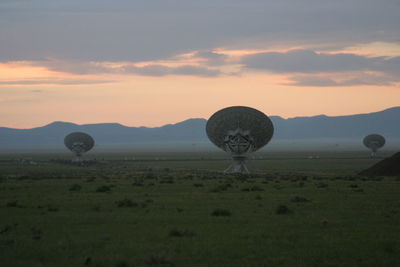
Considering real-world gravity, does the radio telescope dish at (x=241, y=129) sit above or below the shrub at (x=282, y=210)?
above

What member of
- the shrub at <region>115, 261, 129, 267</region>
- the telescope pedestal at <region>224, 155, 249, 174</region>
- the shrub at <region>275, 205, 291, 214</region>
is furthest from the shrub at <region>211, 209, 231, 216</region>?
the telescope pedestal at <region>224, 155, 249, 174</region>

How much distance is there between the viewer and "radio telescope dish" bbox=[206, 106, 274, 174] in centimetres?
7112

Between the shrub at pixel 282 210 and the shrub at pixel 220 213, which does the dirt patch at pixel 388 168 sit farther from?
the shrub at pixel 220 213

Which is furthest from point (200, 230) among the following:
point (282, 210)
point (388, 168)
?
point (388, 168)

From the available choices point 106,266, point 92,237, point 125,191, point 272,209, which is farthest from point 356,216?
point 125,191

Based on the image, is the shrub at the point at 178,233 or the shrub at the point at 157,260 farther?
the shrub at the point at 178,233

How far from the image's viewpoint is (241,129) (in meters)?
71.0

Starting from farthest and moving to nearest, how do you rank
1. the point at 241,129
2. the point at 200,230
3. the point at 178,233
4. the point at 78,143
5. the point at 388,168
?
the point at 78,143 < the point at 241,129 < the point at 388,168 < the point at 200,230 < the point at 178,233

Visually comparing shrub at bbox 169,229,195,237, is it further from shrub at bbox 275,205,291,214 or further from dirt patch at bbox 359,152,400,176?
dirt patch at bbox 359,152,400,176

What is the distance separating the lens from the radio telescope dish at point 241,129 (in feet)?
233

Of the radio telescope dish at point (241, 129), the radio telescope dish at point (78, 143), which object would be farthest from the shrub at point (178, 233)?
the radio telescope dish at point (78, 143)

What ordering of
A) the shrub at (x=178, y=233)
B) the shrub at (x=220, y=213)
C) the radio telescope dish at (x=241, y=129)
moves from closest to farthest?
the shrub at (x=178, y=233), the shrub at (x=220, y=213), the radio telescope dish at (x=241, y=129)

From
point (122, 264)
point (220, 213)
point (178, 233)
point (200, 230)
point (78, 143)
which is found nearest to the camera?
point (122, 264)

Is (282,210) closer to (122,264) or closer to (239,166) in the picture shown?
(122,264)
